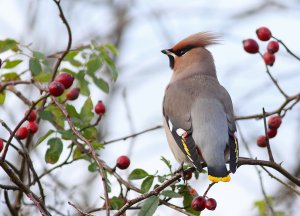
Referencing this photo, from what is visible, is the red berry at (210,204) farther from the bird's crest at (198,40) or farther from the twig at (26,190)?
the bird's crest at (198,40)

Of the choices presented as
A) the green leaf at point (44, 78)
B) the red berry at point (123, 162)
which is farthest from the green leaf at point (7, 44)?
the red berry at point (123, 162)

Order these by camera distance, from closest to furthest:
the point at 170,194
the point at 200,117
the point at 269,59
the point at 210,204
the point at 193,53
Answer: the point at 170,194 < the point at 210,204 < the point at 200,117 < the point at 269,59 < the point at 193,53

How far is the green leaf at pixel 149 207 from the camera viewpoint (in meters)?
2.92

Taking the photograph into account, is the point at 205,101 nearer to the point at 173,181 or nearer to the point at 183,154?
the point at 183,154

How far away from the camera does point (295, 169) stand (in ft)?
21.7

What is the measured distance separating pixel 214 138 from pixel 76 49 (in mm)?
943

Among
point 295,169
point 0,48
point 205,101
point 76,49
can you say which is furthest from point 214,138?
point 295,169

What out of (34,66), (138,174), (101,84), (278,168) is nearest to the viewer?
(278,168)

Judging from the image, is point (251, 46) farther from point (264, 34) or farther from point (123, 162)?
point (123, 162)

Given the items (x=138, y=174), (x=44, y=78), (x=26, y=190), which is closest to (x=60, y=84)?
(x=26, y=190)

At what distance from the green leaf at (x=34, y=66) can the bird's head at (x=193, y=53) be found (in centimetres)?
141

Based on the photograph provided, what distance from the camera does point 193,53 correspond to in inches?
194

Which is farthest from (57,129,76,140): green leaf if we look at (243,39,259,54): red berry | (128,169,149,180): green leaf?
(243,39,259,54): red berry

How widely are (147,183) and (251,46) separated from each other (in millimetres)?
1266
